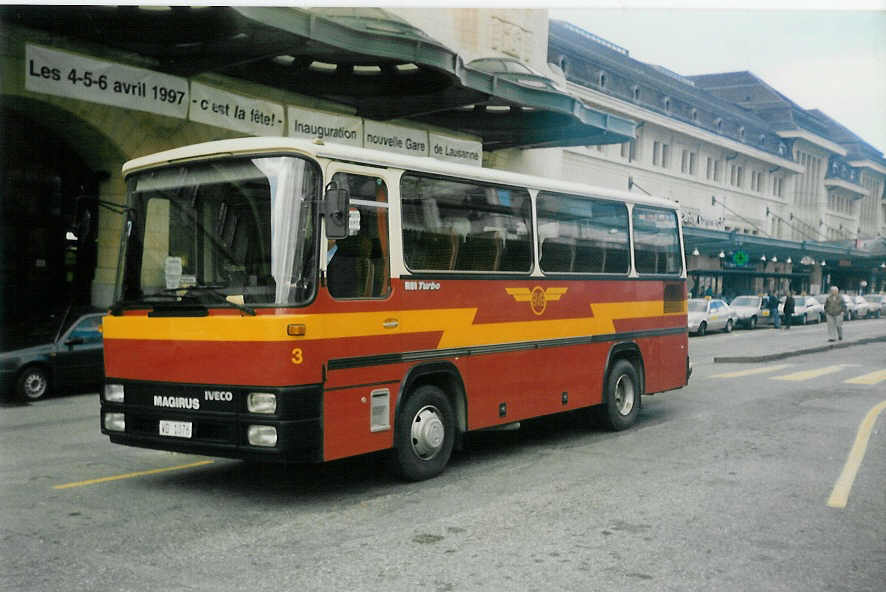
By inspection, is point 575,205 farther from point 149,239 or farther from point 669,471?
point 149,239

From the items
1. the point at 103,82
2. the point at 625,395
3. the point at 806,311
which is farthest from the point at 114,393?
the point at 806,311

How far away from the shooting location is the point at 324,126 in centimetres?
1995

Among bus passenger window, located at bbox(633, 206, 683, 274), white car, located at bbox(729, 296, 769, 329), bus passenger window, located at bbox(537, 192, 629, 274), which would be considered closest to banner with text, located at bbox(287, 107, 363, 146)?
bus passenger window, located at bbox(633, 206, 683, 274)

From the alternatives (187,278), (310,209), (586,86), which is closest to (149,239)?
(187,278)

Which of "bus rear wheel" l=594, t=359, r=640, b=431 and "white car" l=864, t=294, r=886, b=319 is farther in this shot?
"white car" l=864, t=294, r=886, b=319

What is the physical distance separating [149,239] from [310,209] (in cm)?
170

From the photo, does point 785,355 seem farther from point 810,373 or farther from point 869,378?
point 869,378

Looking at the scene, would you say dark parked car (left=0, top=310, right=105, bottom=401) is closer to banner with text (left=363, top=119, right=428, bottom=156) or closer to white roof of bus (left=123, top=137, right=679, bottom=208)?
white roof of bus (left=123, top=137, right=679, bottom=208)

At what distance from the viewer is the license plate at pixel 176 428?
7.05m

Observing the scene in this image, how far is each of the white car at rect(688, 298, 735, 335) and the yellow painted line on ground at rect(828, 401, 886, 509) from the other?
67.8ft

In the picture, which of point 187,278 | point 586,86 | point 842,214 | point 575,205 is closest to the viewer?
point 187,278

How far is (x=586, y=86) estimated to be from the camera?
126 ft

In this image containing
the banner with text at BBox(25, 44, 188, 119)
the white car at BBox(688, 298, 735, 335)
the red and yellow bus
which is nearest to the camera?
the red and yellow bus

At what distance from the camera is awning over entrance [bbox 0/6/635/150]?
15.7m
